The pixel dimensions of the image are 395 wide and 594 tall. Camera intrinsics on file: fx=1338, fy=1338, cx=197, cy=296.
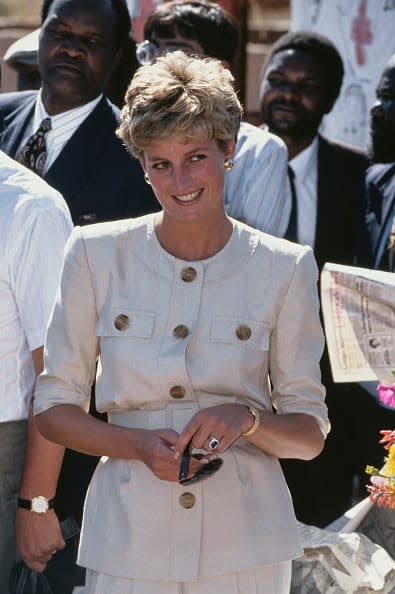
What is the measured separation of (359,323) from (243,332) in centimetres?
101

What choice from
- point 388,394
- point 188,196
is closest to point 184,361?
point 188,196

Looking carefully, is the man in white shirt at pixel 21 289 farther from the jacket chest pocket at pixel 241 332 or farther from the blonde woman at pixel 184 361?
the jacket chest pocket at pixel 241 332

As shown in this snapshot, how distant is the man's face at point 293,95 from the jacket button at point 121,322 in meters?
2.53

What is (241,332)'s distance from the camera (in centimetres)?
304

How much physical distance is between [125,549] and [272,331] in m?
0.60

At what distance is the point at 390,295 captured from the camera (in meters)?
3.84

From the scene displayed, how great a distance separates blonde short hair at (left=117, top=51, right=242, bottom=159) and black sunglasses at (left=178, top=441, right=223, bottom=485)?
0.71 m

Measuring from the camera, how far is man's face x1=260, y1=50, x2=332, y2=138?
17.8 feet

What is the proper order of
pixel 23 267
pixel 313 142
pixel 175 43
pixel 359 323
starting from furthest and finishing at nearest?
pixel 313 142 < pixel 175 43 < pixel 359 323 < pixel 23 267

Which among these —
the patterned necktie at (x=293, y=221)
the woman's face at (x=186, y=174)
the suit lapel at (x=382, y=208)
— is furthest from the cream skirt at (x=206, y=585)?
the patterned necktie at (x=293, y=221)

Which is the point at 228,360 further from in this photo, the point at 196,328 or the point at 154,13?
the point at 154,13

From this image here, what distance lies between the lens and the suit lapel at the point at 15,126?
464 centimetres

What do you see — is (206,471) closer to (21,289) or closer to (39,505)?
(39,505)

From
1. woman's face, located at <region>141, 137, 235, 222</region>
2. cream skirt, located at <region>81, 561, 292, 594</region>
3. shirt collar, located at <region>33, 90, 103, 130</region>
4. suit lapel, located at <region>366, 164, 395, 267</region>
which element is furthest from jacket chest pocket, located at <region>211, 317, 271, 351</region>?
suit lapel, located at <region>366, 164, 395, 267</region>
